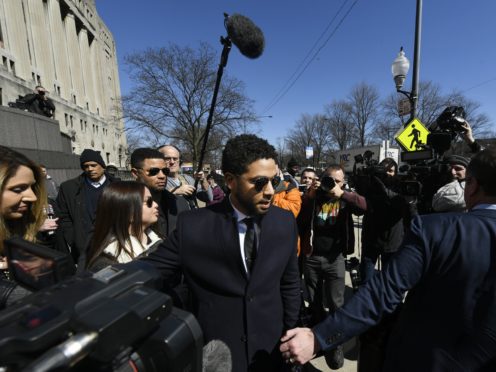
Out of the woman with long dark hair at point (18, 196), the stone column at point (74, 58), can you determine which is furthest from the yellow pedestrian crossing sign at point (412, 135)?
the stone column at point (74, 58)

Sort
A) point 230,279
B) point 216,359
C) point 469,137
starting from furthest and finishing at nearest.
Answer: point 469,137 < point 230,279 < point 216,359

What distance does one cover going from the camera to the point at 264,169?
1566 mm

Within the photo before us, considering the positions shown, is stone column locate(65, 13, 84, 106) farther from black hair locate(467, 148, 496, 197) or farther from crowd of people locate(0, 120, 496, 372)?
black hair locate(467, 148, 496, 197)

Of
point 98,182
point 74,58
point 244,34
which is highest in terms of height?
point 74,58

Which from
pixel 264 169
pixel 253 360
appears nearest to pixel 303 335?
pixel 253 360

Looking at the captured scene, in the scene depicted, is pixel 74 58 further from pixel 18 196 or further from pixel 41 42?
pixel 18 196

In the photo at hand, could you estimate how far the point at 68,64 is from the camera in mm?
35250

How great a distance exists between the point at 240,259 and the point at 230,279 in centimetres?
13

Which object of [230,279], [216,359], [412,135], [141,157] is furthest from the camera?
[412,135]

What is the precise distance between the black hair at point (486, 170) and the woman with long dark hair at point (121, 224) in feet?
6.26

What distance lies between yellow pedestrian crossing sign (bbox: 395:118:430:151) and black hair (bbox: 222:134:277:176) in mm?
4714

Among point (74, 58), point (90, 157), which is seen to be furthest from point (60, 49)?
point (90, 157)

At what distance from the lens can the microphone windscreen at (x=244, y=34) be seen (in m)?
2.15

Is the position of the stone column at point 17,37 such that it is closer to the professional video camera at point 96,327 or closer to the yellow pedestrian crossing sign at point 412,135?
the yellow pedestrian crossing sign at point 412,135
